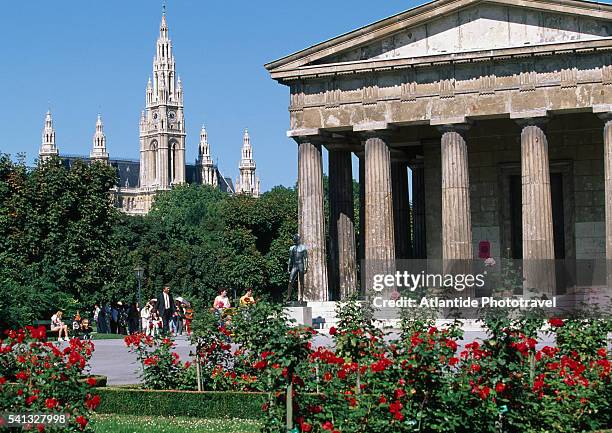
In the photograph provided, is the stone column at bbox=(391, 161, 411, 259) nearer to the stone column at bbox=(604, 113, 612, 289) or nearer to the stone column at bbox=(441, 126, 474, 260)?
the stone column at bbox=(441, 126, 474, 260)

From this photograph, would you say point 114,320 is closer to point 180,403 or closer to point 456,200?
point 456,200

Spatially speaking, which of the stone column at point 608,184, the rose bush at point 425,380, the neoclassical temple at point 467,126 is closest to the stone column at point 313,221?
the neoclassical temple at point 467,126

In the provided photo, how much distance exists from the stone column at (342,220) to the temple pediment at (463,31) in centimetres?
577

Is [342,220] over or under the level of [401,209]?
under

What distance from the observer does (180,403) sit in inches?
1046

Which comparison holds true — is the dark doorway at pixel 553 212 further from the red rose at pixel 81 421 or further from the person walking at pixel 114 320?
the red rose at pixel 81 421

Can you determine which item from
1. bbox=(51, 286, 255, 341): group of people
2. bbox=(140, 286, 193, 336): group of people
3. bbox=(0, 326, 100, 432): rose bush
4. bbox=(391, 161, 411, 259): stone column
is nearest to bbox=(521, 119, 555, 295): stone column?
bbox=(391, 161, 411, 259): stone column

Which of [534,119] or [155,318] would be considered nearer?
[534,119]

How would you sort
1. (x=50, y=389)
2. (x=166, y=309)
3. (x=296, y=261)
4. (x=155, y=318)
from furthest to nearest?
(x=166, y=309) < (x=155, y=318) < (x=296, y=261) < (x=50, y=389)

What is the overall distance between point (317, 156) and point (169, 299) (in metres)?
9.10

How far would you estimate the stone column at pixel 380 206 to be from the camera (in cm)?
5338

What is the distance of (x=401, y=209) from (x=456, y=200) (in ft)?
34.4

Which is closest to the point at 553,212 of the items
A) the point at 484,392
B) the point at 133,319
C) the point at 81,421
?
the point at 133,319

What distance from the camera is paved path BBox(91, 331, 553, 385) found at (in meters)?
33.6
